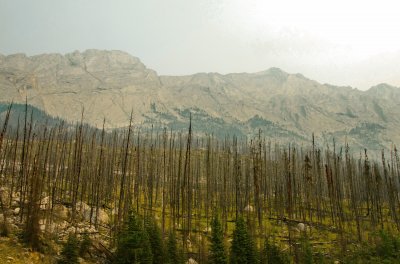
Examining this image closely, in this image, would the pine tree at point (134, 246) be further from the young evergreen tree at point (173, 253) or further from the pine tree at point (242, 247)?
the pine tree at point (242, 247)

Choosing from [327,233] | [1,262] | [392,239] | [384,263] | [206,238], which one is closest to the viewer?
[1,262]

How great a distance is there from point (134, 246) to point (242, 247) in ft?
34.6

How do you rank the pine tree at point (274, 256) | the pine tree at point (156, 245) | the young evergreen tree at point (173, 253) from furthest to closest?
the pine tree at point (274, 256), the young evergreen tree at point (173, 253), the pine tree at point (156, 245)

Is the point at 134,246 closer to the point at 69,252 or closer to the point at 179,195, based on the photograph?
the point at 69,252

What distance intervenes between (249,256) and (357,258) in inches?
682

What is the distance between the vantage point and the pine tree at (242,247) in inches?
1264

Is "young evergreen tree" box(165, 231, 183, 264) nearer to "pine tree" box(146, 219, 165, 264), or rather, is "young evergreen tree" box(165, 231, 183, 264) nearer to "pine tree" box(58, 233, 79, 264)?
"pine tree" box(146, 219, 165, 264)

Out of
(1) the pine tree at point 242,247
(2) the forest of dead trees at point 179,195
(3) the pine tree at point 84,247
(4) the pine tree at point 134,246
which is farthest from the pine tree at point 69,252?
(1) the pine tree at point 242,247

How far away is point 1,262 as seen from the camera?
24.3 metres

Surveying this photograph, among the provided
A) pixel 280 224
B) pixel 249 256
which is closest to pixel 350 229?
pixel 280 224

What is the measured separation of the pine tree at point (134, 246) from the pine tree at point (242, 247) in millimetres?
8340

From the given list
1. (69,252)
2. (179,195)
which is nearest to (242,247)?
(69,252)

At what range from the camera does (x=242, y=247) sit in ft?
106

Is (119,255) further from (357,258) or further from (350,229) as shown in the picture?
(350,229)
